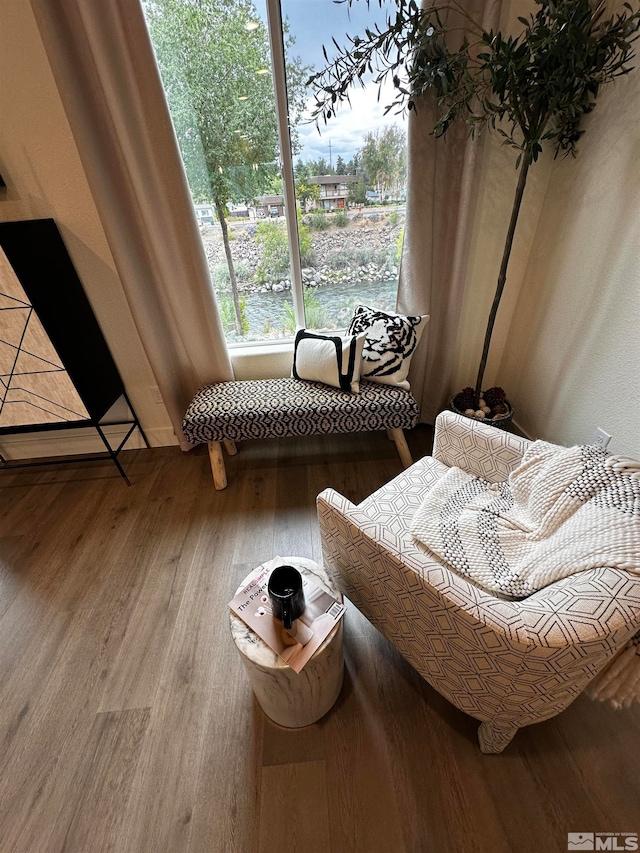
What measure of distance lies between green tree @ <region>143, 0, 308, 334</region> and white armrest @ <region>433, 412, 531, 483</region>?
5.12 feet

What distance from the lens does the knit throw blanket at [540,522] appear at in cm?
78

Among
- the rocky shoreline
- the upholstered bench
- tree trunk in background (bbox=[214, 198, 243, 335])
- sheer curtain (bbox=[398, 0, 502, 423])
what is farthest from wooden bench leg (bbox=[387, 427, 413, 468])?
tree trunk in background (bbox=[214, 198, 243, 335])

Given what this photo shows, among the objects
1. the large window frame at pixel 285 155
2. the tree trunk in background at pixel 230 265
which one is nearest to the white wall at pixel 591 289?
the large window frame at pixel 285 155

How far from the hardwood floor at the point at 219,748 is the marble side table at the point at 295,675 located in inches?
3.7

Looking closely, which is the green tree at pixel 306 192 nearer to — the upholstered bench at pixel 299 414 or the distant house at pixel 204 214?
the distant house at pixel 204 214

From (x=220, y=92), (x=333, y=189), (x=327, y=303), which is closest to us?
(x=220, y=92)

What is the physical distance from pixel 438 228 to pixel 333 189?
1.93ft

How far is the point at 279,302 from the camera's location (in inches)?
84.3

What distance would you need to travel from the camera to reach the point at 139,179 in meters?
1.55

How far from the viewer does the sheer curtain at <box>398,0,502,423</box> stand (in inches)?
60.4

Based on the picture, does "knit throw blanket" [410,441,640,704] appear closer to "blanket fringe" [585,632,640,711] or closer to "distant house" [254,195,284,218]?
"blanket fringe" [585,632,640,711]

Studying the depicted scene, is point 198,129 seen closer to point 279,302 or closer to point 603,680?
point 279,302

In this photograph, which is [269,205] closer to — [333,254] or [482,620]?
[333,254]

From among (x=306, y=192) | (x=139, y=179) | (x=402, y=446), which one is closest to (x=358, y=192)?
(x=306, y=192)
